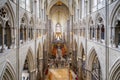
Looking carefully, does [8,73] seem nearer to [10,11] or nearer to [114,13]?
[10,11]

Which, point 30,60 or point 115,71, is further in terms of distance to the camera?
point 30,60

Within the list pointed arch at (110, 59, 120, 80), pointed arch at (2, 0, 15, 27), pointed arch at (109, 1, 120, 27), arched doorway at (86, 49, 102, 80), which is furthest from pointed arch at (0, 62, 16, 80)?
arched doorway at (86, 49, 102, 80)

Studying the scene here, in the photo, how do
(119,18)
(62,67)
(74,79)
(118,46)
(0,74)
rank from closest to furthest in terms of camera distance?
1. (0,74)
2. (119,18)
3. (118,46)
4. (74,79)
5. (62,67)

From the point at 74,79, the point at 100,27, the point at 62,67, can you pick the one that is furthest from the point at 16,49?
the point at 62,67

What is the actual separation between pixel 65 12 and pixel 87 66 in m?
29.5

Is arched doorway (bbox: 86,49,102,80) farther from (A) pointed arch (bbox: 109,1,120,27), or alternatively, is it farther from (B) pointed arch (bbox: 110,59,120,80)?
(A) pointed arch (bbox: 109,1,120,27)

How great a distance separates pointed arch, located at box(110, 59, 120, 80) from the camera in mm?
11511

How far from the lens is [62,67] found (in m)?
37.1

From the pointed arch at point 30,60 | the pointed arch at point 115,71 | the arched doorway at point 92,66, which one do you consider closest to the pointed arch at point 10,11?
the pointed arch at point 30,60

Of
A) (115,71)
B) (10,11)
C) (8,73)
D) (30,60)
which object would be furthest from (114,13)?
(30,60)

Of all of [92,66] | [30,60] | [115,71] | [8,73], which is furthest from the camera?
[92,66]

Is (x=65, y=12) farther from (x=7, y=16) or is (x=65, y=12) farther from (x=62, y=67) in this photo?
(x=7, y=16)

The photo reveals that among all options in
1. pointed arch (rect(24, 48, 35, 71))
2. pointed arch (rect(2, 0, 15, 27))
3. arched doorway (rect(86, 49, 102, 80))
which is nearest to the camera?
pointed arch (rect(2, 0, 15, 27))

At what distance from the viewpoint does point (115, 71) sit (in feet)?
39.2
